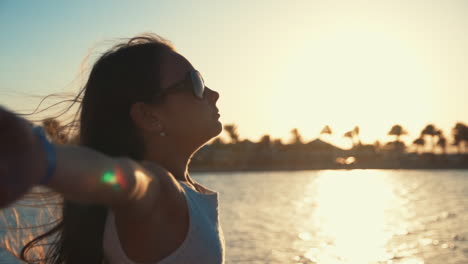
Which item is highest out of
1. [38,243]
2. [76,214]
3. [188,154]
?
[188,154]

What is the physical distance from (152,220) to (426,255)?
1148 cm

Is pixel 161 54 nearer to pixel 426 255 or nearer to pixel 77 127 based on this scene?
pixel 77 127

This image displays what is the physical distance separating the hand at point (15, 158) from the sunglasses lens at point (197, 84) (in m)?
1.33

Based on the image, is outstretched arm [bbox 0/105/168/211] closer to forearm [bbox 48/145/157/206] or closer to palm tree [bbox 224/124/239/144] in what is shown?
forearm [bbox 48/145/157/206]

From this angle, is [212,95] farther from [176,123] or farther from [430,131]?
[430,131]

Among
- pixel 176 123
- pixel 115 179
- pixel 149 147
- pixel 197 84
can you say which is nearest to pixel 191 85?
pixel 197 84

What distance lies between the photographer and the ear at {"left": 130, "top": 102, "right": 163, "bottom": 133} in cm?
203

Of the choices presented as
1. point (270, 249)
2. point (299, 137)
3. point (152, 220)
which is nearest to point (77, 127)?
point (152, 220)

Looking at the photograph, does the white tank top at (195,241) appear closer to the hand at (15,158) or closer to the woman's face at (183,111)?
the woman's face at (183,111)

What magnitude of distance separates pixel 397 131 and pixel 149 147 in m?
112

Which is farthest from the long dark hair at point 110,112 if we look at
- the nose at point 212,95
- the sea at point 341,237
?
the sea at point 341,237

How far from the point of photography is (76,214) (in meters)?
2.07

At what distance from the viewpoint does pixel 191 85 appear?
7.00 feet

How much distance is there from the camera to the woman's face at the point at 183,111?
2092 mm
